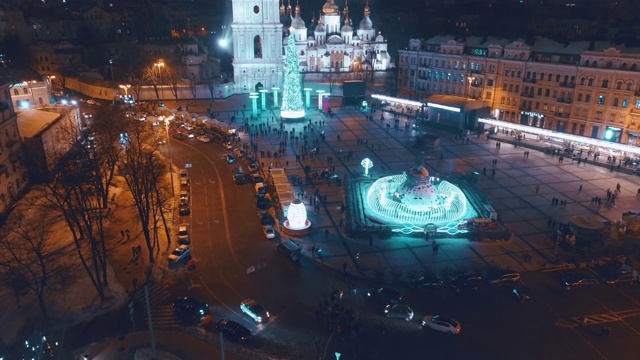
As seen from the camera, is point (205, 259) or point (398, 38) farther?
point (398, 38)

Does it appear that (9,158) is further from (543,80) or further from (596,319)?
(543,80)

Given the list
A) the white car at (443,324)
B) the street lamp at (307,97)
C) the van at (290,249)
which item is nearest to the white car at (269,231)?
the van at (290,249)

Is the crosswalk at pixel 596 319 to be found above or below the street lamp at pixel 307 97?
below

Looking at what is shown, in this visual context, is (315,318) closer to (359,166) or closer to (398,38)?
(359,166)

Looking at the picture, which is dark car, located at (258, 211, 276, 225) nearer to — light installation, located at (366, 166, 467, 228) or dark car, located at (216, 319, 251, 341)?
light installation, located at (366, 166, 467, 228)

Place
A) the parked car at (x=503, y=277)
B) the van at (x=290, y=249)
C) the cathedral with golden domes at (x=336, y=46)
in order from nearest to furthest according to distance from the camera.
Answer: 1. the parked car at (x=503, y=277)
2. the van at (x=290, y=249)
3. the cathedral with golden domes at (x=336, y=46)

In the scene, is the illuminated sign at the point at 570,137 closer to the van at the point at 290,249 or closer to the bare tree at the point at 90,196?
the van at the point at 290,249

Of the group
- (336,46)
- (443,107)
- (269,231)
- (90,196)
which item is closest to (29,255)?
(90,196)

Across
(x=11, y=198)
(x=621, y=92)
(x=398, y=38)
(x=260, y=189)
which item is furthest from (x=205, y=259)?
(x=398, y=38)
